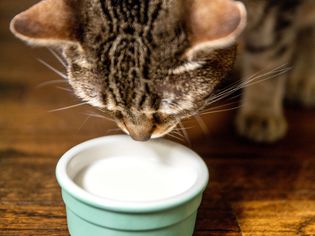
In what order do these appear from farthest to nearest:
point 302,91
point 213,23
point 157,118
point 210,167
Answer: point 302,91 < point 210,167 < point 157,118 < point 213,23

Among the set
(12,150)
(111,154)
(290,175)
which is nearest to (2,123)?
(12,150)

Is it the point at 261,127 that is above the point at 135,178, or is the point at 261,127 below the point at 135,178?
below

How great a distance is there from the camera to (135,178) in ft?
3.17

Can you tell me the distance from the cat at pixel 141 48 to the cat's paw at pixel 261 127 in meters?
0.44

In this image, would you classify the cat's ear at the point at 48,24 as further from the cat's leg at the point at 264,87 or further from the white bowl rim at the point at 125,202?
the cat's leg at the point at 264,87

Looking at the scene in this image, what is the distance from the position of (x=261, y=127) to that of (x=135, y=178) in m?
0.54

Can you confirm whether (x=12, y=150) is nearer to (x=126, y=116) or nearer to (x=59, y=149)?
(x=59, y=149)

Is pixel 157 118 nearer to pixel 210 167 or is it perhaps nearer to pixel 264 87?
pixel 210 167

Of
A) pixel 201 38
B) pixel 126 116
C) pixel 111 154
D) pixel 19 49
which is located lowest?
pixel 19 49

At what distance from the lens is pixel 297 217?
1080 mm

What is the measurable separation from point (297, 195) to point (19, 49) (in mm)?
1212

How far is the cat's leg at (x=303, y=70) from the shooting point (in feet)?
5.29

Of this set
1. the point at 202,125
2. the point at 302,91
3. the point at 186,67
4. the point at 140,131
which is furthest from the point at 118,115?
the point at 302,91

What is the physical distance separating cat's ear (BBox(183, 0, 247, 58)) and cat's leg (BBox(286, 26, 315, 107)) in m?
0.86
